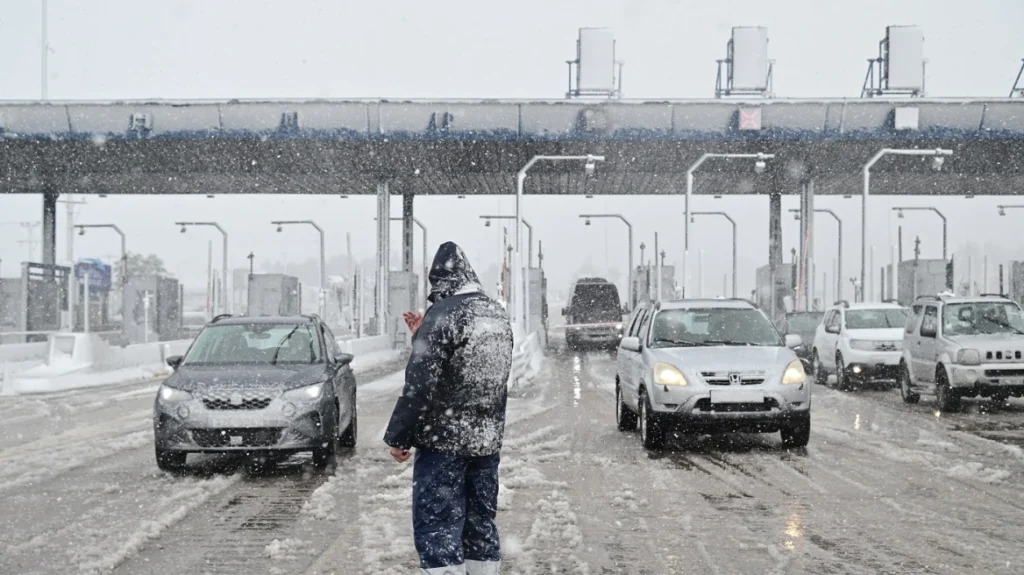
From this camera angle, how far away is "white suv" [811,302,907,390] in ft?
74.6

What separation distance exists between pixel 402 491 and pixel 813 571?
403 centimetres

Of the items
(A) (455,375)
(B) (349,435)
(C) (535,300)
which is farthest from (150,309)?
(A) (455,375)

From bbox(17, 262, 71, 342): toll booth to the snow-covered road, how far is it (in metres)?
24.2

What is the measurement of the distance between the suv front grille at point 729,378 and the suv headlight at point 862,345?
11374 millimetres

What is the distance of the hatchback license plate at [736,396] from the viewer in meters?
12.2

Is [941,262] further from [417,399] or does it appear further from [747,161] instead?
[417,399]

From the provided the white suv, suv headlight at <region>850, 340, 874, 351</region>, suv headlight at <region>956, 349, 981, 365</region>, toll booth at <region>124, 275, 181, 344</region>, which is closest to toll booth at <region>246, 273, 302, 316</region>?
toll booth at <region>124, 275, 181, 344</region>

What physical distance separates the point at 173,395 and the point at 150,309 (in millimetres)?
37798

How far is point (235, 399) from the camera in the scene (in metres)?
10.6

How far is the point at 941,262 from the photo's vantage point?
148ft

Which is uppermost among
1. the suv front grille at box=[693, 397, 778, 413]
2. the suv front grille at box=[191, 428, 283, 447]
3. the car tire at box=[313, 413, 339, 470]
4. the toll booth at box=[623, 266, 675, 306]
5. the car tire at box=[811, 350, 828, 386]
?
the toll booth at box=[623, 266, 675, 306]

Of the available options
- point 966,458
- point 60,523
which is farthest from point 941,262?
point 60,523

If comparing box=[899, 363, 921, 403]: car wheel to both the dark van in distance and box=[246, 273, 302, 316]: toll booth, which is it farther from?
box=[246, 273, 302, 316]: toll booth

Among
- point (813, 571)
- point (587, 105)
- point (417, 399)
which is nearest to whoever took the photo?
point (417, 399)
